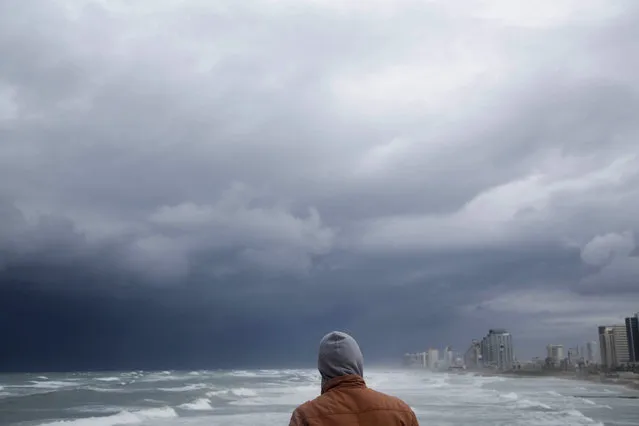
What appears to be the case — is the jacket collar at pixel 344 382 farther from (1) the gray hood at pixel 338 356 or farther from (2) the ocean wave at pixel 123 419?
(2) the ocean wave at pixel 123 419

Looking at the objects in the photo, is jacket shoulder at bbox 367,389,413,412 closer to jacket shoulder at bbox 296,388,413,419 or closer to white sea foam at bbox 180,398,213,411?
jacket shoulder at bbox 296,388,413,419

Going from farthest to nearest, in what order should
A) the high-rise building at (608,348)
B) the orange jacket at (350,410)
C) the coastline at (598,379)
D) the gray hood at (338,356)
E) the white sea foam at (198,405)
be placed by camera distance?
the high-rise building at (608,348), the coastline at (598,379), the white sea foam at (198,405), the gray hood at (338,356), the orange jacket at (350,410)

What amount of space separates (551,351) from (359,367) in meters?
151

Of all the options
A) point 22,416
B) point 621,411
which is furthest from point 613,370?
point 22,416

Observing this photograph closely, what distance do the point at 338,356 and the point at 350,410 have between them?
0.18m

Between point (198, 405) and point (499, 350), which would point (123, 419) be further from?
point (499, 350)

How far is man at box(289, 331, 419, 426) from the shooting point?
2.18 m

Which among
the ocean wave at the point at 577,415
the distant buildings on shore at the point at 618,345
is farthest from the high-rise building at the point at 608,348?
the ocean wave at the point at 577,415

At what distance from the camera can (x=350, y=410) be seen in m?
2.20

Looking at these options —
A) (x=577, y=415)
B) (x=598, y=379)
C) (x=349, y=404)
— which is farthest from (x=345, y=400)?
(x=598, y=379)

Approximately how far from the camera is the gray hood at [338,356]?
2.28 m

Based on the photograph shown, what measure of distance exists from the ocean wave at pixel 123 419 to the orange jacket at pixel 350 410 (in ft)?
76.3

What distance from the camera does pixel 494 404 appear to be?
29344 millimetres

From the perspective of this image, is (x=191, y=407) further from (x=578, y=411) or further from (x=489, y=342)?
(x=489, y=342)
